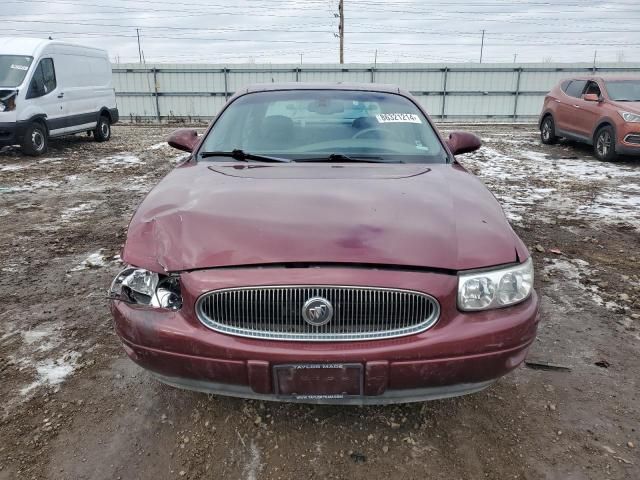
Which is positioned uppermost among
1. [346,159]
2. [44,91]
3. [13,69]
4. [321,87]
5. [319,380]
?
[13,69]

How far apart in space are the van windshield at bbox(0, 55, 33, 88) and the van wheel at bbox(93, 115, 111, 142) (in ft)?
8.86

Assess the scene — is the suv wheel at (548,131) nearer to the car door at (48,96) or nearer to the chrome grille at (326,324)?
the car door at (48,96)

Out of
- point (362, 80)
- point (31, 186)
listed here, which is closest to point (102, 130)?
point (31, 186)

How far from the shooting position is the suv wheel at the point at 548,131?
1194 centimetres

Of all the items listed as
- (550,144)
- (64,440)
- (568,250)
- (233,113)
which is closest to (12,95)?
(233,113)

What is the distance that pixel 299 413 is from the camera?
2.38 m

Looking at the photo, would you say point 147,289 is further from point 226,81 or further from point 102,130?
point 226,81

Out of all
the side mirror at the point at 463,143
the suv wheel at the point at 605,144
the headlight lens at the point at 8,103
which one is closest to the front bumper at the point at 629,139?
the suv wheel at the point at 605,144

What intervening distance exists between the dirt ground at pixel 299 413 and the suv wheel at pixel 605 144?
6.01 metres

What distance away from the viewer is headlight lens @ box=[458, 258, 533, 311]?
1.91 metres

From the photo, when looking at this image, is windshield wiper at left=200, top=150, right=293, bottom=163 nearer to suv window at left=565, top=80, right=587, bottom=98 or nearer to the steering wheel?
the steering wheel

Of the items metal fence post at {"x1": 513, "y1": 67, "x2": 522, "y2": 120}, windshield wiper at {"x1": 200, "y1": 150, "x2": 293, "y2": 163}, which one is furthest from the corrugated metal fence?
windshield wiper at {"x1": 200, "y1": 150, "x2": 293, "y2": 163}

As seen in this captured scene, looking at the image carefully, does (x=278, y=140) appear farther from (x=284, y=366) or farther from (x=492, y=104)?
(x=492, y=104)

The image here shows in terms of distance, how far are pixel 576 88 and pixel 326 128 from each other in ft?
32.9
